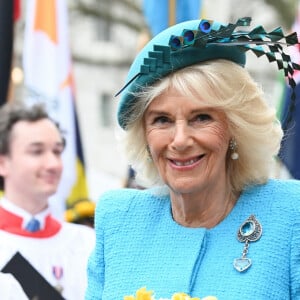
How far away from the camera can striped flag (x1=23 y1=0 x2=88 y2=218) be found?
23.5 ft

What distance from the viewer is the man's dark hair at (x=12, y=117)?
212 inches

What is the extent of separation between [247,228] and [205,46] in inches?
22.7

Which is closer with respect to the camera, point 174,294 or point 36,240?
point 174,294

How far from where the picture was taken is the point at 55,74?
733 centimetres

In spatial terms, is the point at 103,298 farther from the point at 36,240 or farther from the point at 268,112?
the point at 36,240

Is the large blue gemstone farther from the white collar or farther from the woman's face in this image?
the white collar

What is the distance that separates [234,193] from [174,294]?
45 centimetres

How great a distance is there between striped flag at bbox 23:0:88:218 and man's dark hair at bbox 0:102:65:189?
1537 millimetres

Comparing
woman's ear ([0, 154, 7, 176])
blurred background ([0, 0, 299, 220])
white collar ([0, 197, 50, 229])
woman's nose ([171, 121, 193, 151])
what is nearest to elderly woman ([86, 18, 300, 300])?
woman's nose ([171, 121, 193, 151])

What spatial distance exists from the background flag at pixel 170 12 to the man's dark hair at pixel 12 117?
1479 mm

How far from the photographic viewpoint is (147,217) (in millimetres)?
3105

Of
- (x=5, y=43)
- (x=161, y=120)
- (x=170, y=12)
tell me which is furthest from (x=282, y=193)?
(x=5, y=43)

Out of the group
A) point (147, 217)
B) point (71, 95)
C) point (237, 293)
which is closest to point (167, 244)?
point (147, 217)

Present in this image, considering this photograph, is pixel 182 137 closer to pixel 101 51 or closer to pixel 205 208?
pixel 205 208
